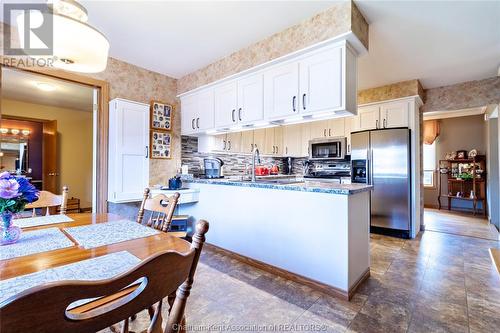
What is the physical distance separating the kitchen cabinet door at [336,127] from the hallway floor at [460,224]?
7.76 feet

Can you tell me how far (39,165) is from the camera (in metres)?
5.08

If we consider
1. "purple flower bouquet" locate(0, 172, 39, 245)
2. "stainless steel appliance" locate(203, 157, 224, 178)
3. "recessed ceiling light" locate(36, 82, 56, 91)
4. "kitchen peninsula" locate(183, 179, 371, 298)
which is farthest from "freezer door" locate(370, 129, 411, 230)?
"recessed ceiling light" locate(36, 82, 56, 91)

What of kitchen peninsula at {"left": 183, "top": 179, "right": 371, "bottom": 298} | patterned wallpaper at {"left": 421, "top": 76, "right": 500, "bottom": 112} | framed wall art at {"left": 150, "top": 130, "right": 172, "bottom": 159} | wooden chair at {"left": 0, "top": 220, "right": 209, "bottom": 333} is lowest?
kitchen peninsula at {"left": 183, "top": 179, "right": 371, "bottom": 298}

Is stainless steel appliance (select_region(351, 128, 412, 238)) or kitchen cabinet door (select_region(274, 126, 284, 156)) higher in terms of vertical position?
kitchen cabinet door (select_region(274, 126, 284, 156))

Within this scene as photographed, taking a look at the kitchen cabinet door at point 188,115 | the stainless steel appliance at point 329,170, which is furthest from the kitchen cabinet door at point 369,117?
the kitchen cabinet door at point 188,115

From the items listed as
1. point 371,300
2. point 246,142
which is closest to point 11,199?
point 371,300

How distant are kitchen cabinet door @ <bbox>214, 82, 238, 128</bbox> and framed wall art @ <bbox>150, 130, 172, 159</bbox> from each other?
91 centimetres

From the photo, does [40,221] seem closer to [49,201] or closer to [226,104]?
[49,201]

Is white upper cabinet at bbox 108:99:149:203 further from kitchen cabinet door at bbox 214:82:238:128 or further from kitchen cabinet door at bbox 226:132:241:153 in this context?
kitchen cabinet door at bbox 226:132:241:153

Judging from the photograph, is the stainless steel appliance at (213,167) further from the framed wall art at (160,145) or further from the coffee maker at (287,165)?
the coffee maker at (287,165)

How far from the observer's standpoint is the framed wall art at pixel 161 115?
11.9 ft

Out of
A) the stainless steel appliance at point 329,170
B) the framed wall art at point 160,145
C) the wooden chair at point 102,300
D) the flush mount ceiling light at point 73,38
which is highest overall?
the flush mount ceiling light at point 73,38

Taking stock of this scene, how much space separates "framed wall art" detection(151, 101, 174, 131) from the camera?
362cm

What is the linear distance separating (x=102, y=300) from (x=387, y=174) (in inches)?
165
